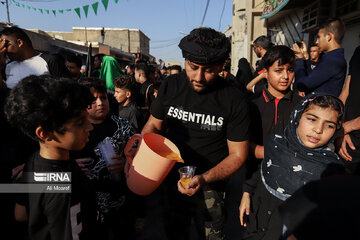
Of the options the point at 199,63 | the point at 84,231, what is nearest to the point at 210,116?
the point at 199,63

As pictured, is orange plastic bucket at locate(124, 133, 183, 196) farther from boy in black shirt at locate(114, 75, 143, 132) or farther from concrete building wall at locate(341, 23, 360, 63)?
concrete building wall at locate(341, 23, 360, 63)

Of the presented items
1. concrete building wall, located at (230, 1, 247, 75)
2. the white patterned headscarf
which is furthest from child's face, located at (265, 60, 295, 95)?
concrete building wall, located at (230, 1, 247, 75)

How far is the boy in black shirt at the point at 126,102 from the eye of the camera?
144 inches

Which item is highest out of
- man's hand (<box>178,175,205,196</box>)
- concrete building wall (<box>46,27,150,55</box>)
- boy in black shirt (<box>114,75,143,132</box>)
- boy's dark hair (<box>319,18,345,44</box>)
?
boy's dark hair (<box>319,18,345,44</box>)

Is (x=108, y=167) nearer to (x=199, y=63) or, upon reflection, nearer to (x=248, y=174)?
(x=199, y=63)

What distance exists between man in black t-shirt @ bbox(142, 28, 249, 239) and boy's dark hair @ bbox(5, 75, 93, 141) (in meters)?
0.87

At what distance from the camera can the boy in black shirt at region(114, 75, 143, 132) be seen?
3.66 m

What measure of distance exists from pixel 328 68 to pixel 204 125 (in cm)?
180

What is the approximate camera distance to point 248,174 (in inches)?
84.6

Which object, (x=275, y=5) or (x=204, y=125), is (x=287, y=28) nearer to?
(x=275, y=5)

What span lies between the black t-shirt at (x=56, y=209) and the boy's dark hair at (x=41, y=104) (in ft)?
0.66

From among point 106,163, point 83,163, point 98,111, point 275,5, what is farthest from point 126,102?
point 275,5

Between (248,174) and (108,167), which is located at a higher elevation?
(108,167)

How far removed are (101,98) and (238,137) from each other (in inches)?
52.3
